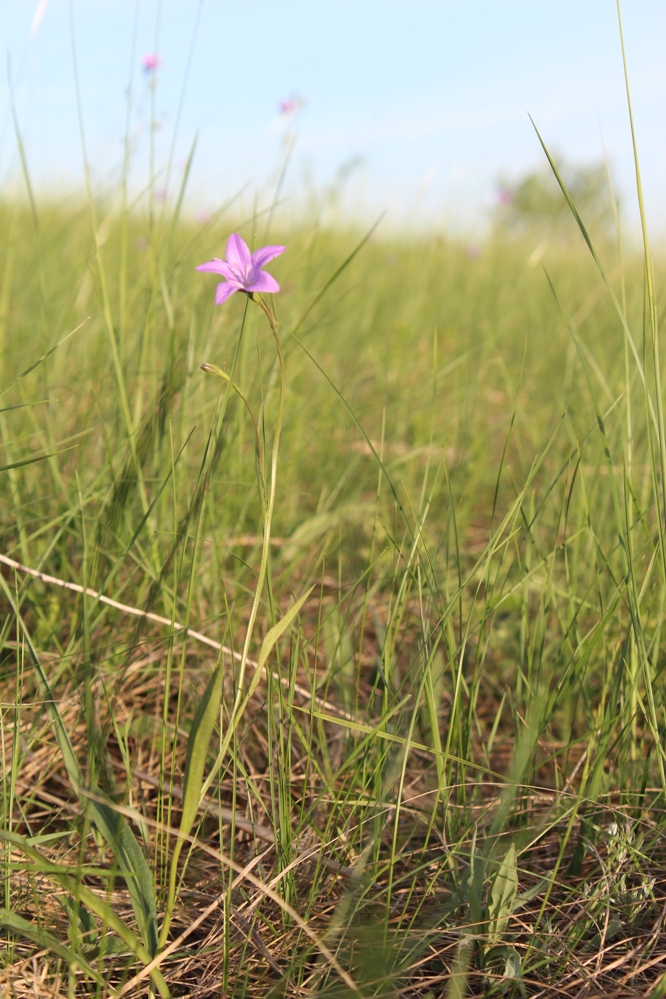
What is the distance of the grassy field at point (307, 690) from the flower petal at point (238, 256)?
11cm

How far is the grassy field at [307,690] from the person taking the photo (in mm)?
713

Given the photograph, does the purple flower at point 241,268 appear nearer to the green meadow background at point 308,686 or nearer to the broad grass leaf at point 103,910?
the green meadow background at point 308,686

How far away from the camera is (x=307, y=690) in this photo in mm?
1112

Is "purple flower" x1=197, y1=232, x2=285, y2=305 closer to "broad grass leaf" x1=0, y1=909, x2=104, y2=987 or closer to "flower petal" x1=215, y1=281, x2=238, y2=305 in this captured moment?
"flower petal" x1=215, y1=281, x2=238, y2=305

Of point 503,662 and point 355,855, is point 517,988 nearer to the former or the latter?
point 355,855

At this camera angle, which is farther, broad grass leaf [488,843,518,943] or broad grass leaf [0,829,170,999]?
broad grass leaf [488,843,518,943]

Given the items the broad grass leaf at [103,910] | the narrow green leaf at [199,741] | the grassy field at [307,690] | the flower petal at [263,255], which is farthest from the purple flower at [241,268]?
the broad grass leaf at [103,910]

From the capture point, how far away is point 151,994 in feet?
2.17

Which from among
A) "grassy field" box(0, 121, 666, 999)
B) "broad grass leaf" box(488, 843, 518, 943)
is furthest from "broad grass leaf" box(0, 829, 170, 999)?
"broad grass leaf" box(488, 843, 518, 943)

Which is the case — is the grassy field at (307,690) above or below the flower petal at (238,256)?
below

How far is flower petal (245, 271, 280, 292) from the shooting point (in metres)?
0.74

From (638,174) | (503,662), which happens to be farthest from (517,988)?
(638,174)

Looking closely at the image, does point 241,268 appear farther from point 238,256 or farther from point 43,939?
point 43,939

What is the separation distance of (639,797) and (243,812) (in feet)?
1.63
